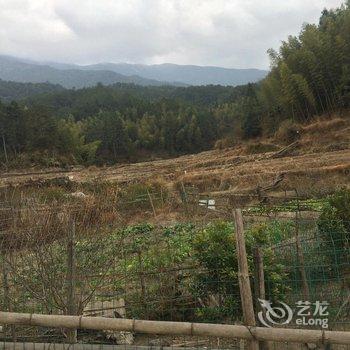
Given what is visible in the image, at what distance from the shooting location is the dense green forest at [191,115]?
38156 millimetres

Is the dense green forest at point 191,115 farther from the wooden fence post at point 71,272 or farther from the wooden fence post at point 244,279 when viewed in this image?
the wooden fence post at point 244,279

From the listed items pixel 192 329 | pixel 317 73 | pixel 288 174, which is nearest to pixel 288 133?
pixel 317 73

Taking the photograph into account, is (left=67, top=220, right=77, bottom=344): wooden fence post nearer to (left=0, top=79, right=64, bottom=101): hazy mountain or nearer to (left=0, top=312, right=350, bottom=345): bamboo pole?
(left=0, top=312, right=350, bottom=345): bamboo pole

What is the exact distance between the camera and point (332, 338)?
310 centimetres

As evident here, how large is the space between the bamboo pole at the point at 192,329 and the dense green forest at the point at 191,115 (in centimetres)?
3652

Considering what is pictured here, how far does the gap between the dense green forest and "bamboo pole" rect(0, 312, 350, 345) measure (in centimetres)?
3652

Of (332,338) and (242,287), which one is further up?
(242,287)

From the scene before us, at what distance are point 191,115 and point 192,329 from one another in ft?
236

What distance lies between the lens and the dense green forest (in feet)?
125

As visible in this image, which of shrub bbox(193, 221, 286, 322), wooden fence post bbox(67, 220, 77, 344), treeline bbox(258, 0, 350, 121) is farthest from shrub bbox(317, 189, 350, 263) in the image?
treeline bbox(258, 0, 350, 121)

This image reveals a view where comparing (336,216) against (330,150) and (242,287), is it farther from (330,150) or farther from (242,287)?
(330,150)

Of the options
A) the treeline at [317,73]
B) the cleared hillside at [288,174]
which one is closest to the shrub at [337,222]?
the cleared hillside at [288,174]

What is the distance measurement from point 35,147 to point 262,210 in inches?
1819

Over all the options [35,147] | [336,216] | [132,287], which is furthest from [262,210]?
[35,147]
